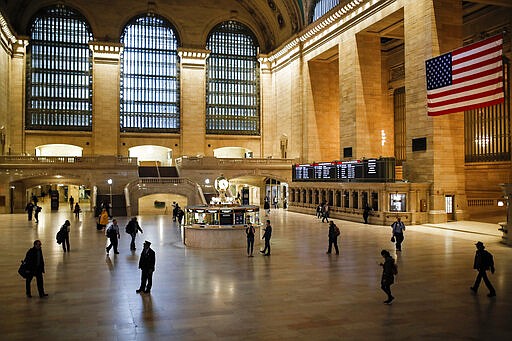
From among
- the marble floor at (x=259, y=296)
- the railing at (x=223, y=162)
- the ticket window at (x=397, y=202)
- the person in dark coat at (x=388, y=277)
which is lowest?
the marble floor at (x=259, y=296)

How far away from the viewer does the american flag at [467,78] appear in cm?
1762

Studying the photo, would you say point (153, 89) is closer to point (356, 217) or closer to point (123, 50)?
point (123, 50)

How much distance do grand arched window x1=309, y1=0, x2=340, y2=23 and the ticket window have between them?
51.8 feet

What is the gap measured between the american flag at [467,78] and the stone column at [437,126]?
2.08 m

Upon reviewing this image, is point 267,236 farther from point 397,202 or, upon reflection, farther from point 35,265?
point 397,202

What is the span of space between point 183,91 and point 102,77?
7133 millimetres

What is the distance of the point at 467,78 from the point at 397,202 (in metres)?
6.89

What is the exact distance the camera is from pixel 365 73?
99.0 feet

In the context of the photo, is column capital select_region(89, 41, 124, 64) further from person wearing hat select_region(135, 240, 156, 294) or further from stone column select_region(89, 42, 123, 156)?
person wearing hat select_region(135, 240, 156, 294)

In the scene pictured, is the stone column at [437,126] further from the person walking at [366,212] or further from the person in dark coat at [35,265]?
the person in dark coat at [35,265]

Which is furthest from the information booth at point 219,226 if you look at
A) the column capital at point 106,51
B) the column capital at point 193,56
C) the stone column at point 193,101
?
the column capital at point 193,56

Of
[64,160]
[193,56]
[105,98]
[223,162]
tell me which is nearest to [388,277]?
[223,162]

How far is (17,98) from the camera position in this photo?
38969mm

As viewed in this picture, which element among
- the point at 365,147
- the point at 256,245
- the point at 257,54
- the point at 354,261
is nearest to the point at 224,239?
the point at 256,245
